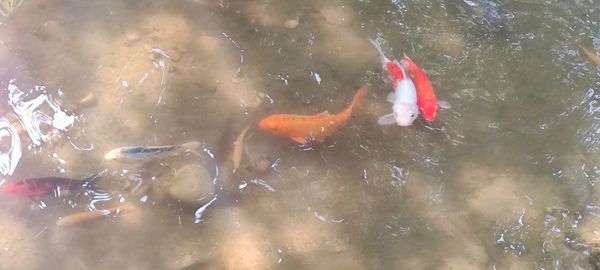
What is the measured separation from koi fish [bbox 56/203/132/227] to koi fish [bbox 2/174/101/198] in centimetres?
18

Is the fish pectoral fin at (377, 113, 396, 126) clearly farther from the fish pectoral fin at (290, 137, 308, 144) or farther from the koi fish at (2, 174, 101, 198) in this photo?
the koi fish at (2, 174, 101, 198)

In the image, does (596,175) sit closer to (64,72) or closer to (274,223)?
(274,223)

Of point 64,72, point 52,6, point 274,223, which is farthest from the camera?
point 52,6

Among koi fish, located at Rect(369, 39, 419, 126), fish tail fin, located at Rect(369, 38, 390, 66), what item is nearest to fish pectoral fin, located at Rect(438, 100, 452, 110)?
koi fish, located at Rect(369, 39, 419, 126)

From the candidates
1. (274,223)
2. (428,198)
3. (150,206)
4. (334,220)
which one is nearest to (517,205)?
(428,198)

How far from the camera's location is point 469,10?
405cm

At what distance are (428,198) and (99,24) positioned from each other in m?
2.45

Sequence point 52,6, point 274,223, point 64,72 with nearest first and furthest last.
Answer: point 274,223 < point 64,72 < point 52,6

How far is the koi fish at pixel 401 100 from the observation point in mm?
3383

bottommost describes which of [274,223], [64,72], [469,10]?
[274,223]

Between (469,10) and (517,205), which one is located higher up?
(469,10)

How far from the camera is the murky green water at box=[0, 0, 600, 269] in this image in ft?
10.1

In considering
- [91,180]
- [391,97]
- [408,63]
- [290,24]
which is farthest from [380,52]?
[91,180]

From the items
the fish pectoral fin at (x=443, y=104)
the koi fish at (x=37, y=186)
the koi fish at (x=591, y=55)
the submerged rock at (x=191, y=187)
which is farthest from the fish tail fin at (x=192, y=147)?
the koi fish at (x=591, y=55)
